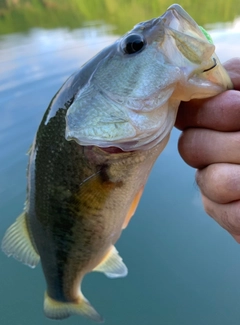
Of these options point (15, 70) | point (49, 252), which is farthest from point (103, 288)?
point (15, 70)

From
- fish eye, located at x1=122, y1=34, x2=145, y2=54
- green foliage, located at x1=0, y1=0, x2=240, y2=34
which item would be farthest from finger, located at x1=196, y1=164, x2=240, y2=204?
green foliage, located at x1=0, y1=0, x2=240, y2=34

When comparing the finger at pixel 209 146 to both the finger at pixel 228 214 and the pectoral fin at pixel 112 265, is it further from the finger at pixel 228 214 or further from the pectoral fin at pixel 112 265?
the pectoral fin at pixel 112 265

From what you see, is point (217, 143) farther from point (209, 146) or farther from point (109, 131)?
point (109, 131)

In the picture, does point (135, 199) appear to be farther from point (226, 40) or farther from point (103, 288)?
point (226, 40)

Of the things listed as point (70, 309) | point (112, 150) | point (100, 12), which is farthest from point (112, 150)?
point (100, 12)

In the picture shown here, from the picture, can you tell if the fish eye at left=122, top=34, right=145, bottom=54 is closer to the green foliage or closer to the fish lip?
the fish lip

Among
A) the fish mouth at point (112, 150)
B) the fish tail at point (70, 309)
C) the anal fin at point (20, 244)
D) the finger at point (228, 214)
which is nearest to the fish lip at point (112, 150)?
the fish mouth at point (112, 150)
